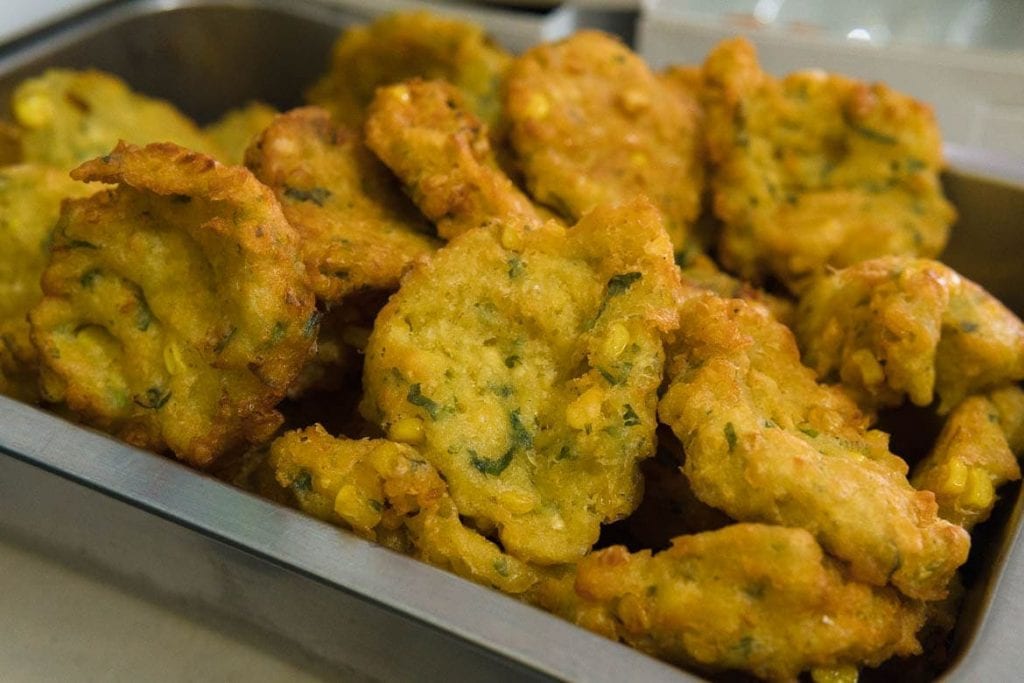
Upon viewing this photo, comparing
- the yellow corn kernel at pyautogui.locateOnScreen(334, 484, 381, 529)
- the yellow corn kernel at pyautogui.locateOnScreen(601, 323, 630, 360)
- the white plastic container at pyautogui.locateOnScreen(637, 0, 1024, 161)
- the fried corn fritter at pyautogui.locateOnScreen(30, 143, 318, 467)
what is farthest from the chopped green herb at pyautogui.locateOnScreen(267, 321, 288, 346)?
the white plastic container at pyautogui.locateOnScreen(637, 0, 1024, 161)

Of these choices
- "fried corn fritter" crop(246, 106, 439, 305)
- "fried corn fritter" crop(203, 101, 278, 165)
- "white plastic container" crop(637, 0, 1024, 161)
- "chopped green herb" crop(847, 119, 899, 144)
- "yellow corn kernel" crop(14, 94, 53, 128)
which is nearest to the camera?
"fried corn fritter" crop(246, 106, 439, 305)

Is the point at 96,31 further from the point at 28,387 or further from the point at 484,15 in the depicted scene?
the point at 28,387

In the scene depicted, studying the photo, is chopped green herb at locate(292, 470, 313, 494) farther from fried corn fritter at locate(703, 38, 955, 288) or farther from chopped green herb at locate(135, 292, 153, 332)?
fried corn fritter at locate(703, 38, 955, 288)

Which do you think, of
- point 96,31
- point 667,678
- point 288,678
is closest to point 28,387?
point 288,678

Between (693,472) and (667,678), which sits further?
(693,472)

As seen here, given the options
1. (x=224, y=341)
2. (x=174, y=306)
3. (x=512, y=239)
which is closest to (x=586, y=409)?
(x=512, y=239)

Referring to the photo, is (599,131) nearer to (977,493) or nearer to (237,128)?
(977,493)
